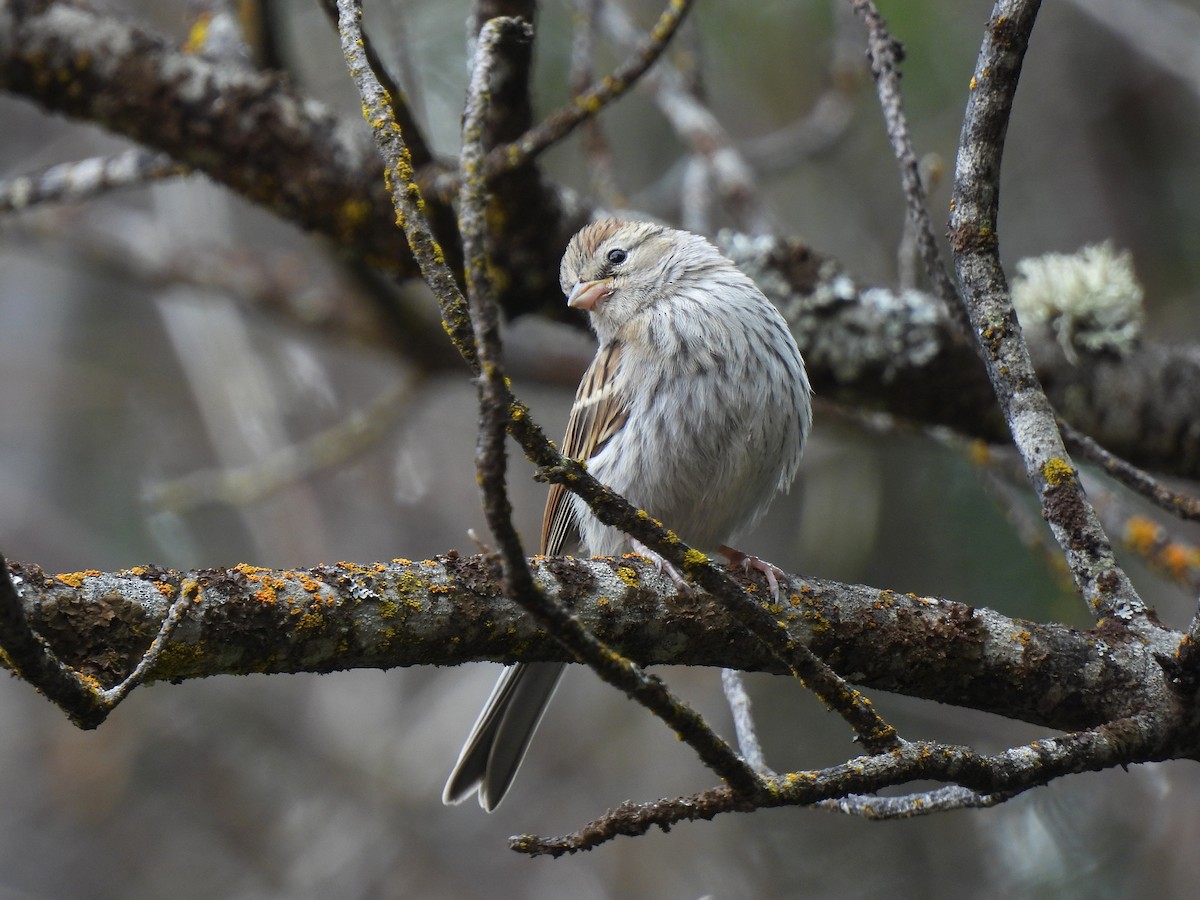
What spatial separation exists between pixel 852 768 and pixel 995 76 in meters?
1.27

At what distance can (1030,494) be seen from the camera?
481 centimetres

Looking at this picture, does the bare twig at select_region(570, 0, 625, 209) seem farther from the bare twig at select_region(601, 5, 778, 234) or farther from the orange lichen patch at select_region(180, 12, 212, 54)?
the orange lichen patch at select_region(180, 12, 212, 54)

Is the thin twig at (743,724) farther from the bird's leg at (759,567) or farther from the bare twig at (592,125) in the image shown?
the bare twig at (592,125)

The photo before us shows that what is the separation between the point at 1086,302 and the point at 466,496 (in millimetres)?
3851

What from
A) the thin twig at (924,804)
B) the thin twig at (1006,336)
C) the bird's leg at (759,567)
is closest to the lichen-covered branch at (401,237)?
the bird's leg at (759,567)

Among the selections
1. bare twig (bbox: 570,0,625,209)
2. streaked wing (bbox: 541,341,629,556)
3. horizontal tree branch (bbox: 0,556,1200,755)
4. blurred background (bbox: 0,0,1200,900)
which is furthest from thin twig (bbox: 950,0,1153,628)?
bare twig (bbox: 570,0,625,209)

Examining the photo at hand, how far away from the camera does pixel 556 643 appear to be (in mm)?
2021

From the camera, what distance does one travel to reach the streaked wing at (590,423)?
329 cm

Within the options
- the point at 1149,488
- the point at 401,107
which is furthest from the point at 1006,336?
the point at 401,107

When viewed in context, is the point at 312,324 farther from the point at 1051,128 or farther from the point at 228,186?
the point at 1051,128

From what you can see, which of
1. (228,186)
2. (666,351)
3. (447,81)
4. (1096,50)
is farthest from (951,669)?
(1096,50)

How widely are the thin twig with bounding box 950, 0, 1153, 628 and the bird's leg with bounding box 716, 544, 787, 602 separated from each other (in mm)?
508

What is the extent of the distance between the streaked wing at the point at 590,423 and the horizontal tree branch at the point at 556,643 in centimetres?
104

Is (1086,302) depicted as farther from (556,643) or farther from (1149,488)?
(556,643)
